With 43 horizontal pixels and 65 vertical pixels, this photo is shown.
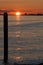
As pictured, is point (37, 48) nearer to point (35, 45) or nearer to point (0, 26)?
point (35, 45)

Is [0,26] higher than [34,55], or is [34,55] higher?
[0,26]

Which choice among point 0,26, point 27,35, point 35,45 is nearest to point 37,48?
point 35,45

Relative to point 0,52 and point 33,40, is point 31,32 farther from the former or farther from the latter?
point 0,52

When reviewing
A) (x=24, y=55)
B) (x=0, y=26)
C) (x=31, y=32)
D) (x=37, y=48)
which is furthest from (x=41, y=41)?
(x=0, y=26)

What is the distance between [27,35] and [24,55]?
177 centimetres

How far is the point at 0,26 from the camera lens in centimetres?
1282

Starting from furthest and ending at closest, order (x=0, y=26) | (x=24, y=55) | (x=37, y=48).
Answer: (x=0, y=26), (x=37, y=48), (x=24, y=55)

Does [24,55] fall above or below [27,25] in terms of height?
below

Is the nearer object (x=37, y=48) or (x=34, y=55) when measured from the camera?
(x=34, y=55)

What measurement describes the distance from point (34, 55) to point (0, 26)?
13.2 feet

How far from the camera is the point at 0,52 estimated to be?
922 centimetres

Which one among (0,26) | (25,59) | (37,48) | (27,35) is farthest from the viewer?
(0,26)

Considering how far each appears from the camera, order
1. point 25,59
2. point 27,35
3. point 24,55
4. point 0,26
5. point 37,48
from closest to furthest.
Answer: point 25,59 < point 24,55 < point 37,48 < point 27,35 < point 0,26

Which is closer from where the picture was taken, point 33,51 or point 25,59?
point 25,59
